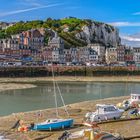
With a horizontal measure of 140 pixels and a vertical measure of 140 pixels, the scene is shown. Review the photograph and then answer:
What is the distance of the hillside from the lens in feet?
575

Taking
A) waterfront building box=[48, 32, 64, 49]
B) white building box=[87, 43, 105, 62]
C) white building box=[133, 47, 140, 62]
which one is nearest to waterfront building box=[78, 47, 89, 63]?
white building box=[87, 43, 105, 62]

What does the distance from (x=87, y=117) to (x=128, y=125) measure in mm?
3529

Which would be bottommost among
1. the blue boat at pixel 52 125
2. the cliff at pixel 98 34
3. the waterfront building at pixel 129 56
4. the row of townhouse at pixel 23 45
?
the blue boat at pixel 52 125

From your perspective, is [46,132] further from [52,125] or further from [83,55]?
[83,55]

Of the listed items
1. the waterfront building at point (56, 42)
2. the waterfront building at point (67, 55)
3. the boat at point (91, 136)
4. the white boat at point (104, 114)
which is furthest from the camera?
the waterfront building at point (56, 42)

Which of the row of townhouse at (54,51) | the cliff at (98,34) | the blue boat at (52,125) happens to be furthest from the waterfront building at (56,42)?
the blue boat at (52,125)

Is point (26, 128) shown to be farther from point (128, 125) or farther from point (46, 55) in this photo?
point (46, 55)

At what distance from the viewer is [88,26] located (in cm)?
18212

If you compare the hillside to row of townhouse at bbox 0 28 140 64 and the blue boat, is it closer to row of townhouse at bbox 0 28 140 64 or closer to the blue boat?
row of townhouse at bbox 0 28 140 64

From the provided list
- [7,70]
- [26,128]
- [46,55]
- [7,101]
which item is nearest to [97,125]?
[26,128]

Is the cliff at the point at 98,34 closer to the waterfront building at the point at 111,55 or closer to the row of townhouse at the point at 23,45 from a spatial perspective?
the waterfront building at the point at 111,55

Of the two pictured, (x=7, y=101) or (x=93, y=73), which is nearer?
(x=7, y=101)

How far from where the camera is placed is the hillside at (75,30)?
175 meters

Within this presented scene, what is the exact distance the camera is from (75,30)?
18338cm
